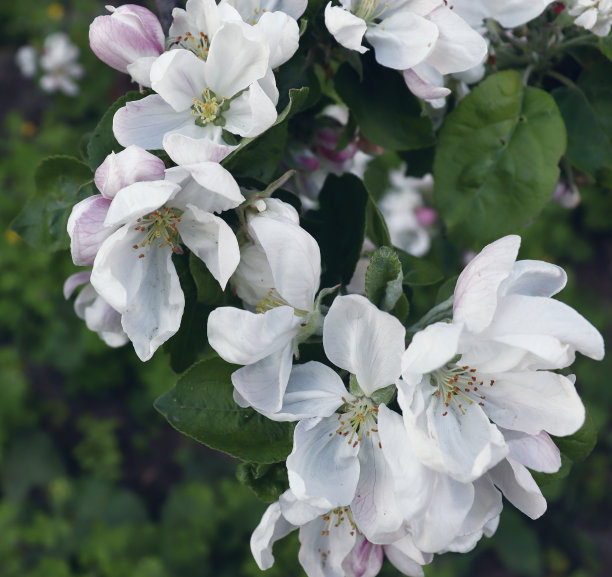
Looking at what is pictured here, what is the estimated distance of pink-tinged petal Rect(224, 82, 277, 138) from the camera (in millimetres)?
873

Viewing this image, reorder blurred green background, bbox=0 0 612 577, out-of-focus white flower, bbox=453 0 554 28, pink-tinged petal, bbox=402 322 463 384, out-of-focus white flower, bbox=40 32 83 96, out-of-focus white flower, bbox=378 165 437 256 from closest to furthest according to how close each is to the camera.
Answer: pink-tinged petal, bbox=402 322 463 384 → out-of-focus white flower, bbox=453 0 554 28 → out-of-focus white flower, bbox=378 165 437 256 → blurred green background, bbox=0 0 612 577 → out-of-focus white flower, bbox=40 32 83 96

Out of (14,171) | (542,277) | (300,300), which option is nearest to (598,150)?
(542,277)

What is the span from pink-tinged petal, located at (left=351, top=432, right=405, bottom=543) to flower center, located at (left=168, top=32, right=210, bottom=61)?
0.58m

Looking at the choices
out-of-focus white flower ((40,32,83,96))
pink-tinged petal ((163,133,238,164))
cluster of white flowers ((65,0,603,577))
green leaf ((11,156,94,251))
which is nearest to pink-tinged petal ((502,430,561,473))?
cluster of white flowers ((65,0,603,577))

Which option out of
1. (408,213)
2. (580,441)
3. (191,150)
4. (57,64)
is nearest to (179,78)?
(191,150)

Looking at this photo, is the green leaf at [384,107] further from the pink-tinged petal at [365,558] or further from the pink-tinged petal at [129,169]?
the pink-tinged petal at [365,558]

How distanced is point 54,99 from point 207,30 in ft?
11.5

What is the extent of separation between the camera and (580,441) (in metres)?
1.00

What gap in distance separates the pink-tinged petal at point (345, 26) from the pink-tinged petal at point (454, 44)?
0.11 meters

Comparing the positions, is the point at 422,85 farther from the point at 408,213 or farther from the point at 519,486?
the point at 408,213

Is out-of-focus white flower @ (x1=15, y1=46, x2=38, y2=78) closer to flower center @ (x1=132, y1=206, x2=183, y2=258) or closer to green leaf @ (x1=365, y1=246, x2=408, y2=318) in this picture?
flower center @ (x1=132, y1=206, x2=183, y2=258)

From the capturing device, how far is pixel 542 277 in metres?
0.89

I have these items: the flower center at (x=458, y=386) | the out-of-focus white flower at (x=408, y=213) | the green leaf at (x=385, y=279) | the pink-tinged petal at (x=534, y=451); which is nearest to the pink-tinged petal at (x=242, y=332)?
the green leaf at (x=385, y=279)

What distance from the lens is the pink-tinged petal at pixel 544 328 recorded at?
0.80 meters
